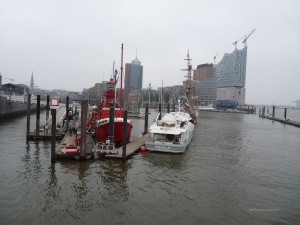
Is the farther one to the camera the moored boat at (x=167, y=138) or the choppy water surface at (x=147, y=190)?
the moored boat at (x=167, y=138)

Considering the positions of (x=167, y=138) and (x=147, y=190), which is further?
(x=167, y=138)

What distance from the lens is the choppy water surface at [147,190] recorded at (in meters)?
15.0

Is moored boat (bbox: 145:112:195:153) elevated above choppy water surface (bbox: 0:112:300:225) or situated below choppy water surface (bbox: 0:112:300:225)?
above

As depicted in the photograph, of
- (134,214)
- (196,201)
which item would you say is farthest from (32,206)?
(196,201)

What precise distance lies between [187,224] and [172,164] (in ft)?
41.7

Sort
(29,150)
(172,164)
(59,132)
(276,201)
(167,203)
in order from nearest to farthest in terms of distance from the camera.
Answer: (167,203), (276,201), (172,164), (29,150), (59,132)

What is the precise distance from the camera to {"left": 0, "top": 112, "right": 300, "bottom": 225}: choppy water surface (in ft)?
49.2

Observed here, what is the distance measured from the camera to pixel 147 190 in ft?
62.7

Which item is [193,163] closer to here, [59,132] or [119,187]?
[119,187]

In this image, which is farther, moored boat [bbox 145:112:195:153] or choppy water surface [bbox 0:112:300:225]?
moored boat [bbox 145:112:195:153]

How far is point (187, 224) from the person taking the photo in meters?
14.4

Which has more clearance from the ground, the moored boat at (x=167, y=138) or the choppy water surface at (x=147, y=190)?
the moored boat at (x=167, y=138)

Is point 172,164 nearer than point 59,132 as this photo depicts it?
Yes

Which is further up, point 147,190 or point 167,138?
point 167,138
